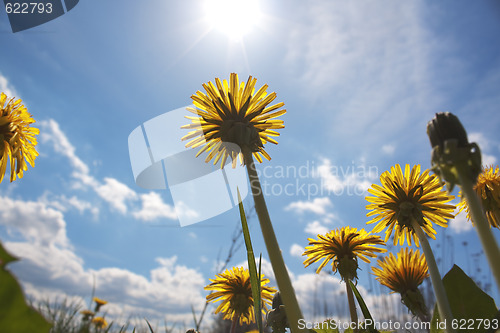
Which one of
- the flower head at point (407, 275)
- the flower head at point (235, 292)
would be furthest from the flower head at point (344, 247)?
the flower head at point (235, 292)

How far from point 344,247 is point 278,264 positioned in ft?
4.11

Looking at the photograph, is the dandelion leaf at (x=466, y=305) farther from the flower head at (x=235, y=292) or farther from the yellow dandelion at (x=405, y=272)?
the flower head at (x=235, y=292)

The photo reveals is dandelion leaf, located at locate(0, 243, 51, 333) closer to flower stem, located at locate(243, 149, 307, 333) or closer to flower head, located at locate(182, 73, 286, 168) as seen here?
flower stem, located at locate(243, 149, 307, 333)

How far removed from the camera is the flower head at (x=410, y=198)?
156cm

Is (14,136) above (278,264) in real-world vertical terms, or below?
above

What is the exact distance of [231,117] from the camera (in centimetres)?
134

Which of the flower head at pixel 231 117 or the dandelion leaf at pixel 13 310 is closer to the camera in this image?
the dandelion leaf at pixel 13 310

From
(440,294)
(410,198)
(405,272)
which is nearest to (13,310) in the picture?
(440,294)

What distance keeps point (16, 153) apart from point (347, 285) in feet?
6.98

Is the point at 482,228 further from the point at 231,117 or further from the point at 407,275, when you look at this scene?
the point at 407,275

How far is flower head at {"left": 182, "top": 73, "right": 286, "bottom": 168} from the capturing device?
1267mm

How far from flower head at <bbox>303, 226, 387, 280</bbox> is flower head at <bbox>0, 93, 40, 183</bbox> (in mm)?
1905

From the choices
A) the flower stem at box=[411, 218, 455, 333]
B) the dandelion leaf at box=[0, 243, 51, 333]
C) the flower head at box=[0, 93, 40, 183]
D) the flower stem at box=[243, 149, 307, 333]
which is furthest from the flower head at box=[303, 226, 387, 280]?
the flower head at box=[0, 93, 40, 183]

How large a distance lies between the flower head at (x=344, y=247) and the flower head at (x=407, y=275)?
0.18 m
